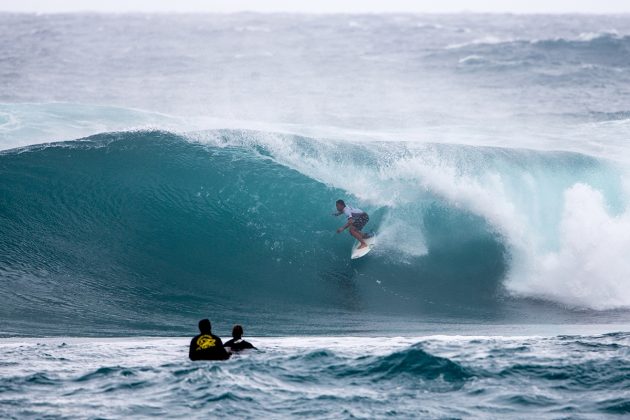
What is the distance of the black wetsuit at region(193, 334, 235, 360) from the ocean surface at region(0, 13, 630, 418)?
0.23 m

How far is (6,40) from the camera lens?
2025 inches

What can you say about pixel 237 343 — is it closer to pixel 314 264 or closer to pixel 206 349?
pixel 206 349

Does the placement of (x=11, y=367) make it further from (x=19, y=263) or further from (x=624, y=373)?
(x=624, y=373)

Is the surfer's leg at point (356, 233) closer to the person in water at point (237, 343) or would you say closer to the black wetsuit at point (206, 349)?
the person in water at point (237, 343)

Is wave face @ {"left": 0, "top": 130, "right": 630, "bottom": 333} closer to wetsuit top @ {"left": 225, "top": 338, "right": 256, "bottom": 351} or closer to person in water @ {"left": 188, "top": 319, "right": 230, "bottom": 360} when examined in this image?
wetsuit top @ {"left": 225, "top": 338, "right": 256, "bottom": 351}

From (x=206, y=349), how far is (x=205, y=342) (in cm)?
8

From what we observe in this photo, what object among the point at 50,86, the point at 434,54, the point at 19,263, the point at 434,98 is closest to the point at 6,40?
the point at 50,86

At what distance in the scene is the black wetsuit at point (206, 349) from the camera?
30.2 feet

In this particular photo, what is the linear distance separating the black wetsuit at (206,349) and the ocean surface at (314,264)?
227 millimetres

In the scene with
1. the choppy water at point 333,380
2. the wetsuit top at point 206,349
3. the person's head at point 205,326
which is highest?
the person's head at point 205,326

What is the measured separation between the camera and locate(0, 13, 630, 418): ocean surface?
848 cm

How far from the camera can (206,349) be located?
9219 mm

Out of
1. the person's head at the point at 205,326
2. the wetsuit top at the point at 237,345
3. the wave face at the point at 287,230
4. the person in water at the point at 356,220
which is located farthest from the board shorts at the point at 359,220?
the person's head at the point at 205,326

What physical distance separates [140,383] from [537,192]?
35.8ft
